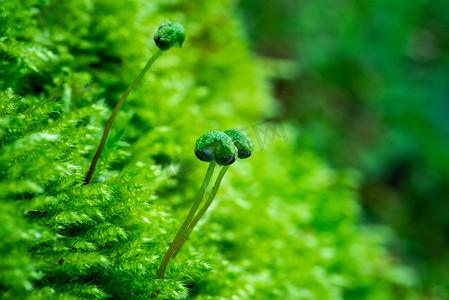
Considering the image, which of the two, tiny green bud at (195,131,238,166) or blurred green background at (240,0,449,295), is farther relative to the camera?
blurred green background at (240,0,449,295)

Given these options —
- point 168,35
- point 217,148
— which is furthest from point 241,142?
point 168,35

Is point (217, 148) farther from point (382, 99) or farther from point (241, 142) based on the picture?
point (382, 99)

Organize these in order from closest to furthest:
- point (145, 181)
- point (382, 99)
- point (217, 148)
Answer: point (217, 148), point (145, 181), point (382, 99)

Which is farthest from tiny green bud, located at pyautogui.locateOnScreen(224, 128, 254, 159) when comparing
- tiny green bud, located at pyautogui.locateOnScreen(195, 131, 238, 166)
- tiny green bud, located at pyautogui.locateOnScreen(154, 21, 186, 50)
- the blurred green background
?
the blurred green background

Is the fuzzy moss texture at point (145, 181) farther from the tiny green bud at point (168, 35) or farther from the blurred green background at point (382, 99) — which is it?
the blurred green background at point (382, 99)

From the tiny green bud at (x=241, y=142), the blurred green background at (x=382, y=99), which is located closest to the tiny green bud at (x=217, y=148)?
the tiny green bud at (x=241, y=142)

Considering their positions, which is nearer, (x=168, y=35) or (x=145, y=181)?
(x=168, y=35)

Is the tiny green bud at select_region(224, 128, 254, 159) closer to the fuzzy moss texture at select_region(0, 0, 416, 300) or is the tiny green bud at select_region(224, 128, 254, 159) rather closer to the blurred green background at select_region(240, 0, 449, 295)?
the fuzzy moss texture at select_region(0, 0, 416, 300)

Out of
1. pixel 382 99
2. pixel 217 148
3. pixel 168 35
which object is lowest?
pixel 217 148
